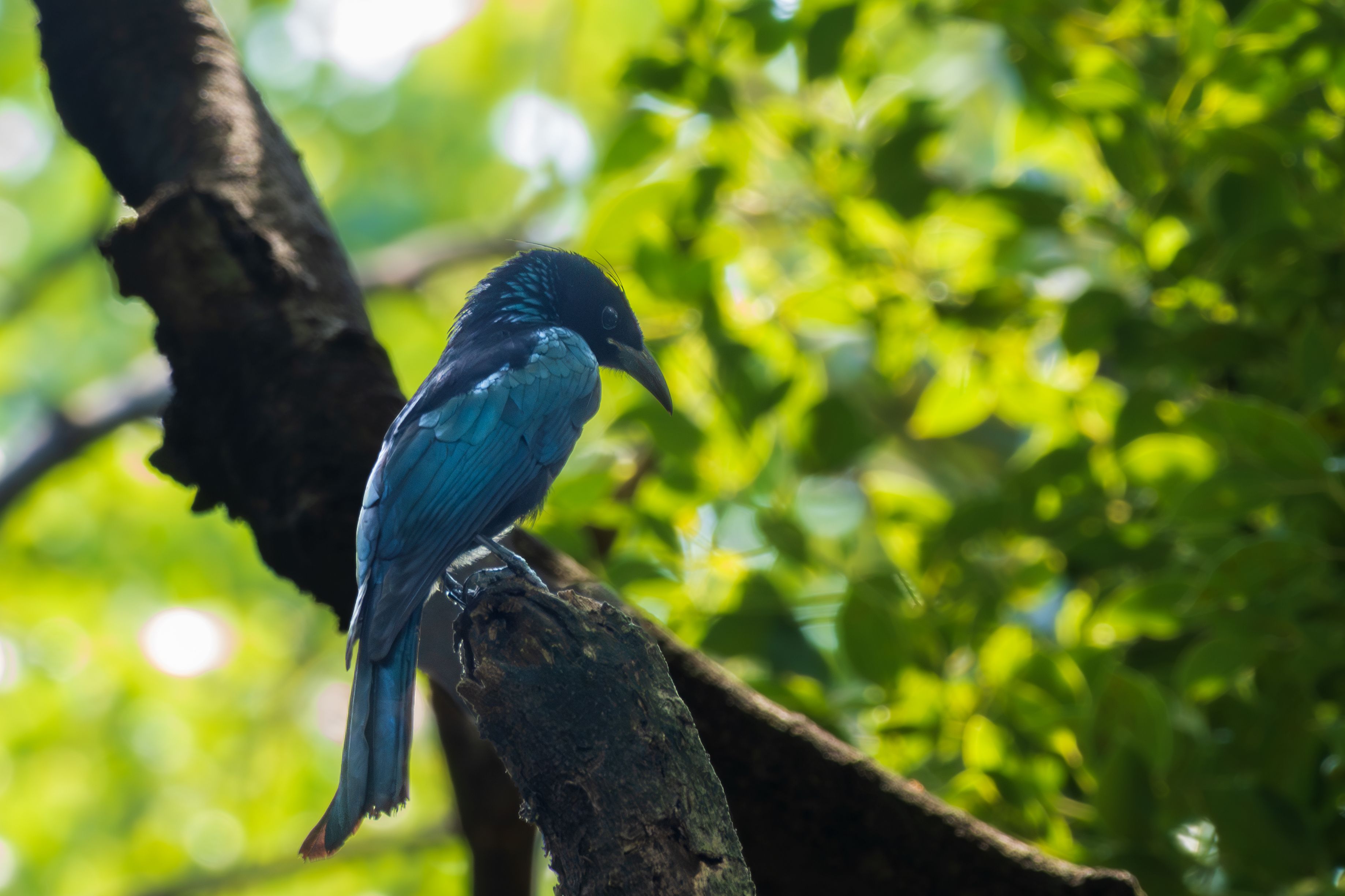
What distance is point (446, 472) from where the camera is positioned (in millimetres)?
1540

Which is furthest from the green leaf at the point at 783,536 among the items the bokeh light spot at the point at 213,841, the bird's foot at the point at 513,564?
the bokeh light spot at the point at 213,841

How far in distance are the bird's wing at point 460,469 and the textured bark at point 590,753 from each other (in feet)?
0.39

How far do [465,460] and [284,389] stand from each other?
83cm

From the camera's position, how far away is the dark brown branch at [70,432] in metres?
4.86

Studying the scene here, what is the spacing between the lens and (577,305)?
1870mm

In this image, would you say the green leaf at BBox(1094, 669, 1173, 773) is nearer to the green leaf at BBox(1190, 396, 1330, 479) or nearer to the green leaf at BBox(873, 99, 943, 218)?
the green leaf at BBox(1190, 396, 1330, 479)

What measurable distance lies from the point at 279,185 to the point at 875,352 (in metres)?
1.76

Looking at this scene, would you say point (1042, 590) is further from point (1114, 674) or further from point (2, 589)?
point (2, 589)

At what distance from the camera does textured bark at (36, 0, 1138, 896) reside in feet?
6.66

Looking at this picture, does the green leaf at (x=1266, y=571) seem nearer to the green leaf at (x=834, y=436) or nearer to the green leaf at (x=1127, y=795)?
the green leaf at (x=1127, y=795)

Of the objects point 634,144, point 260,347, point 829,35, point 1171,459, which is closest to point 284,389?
point 260,347

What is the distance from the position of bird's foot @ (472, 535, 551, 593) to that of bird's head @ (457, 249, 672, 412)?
1.31ft

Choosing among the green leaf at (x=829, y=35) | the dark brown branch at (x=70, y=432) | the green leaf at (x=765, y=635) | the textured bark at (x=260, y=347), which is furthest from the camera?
the dark brown branch at (x=70, y=432)

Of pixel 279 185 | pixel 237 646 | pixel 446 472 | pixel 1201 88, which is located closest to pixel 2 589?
pixel 237 646
